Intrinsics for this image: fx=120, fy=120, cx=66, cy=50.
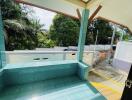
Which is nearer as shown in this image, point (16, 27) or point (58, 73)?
point (58, 73)

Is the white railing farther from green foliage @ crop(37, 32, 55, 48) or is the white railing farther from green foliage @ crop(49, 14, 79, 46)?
green foliage @ crop(49, 14, 79, 46)

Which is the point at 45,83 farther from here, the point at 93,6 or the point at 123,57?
the point at 123,57

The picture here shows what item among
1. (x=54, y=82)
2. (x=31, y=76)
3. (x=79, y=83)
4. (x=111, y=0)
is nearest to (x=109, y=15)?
(x=111, y=0)

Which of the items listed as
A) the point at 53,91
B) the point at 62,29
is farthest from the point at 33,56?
the point at 62,29

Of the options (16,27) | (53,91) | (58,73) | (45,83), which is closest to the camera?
(53,91)

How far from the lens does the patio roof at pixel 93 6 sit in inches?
115

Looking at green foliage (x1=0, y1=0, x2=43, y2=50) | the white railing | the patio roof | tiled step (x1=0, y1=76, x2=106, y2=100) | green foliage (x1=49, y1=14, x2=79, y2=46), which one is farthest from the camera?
green foliage (x1=49, y1=14, x2=79, y2=46)

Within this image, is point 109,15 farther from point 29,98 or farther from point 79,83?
point 29,98

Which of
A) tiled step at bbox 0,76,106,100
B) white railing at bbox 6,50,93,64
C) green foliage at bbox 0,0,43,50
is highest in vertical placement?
green foliage at bbox 0,0,43,50

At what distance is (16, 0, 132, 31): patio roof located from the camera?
2930 millimetres

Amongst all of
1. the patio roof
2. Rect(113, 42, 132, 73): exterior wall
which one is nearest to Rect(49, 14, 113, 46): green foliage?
Rect(113, 42, 132, 73): exterior wall

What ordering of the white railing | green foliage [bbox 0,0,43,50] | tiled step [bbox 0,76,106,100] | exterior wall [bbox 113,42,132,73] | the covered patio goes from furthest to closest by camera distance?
green foliage [bbox 0,0,43,50], exterior wall [bbox 113,42,132,73], the white railing, the covered patio, tiled step [bbox 0,76,106,100]

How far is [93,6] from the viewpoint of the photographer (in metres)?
3.36

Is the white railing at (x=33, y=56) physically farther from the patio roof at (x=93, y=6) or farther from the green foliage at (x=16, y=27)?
the green foliage at (x=16, y=27)
